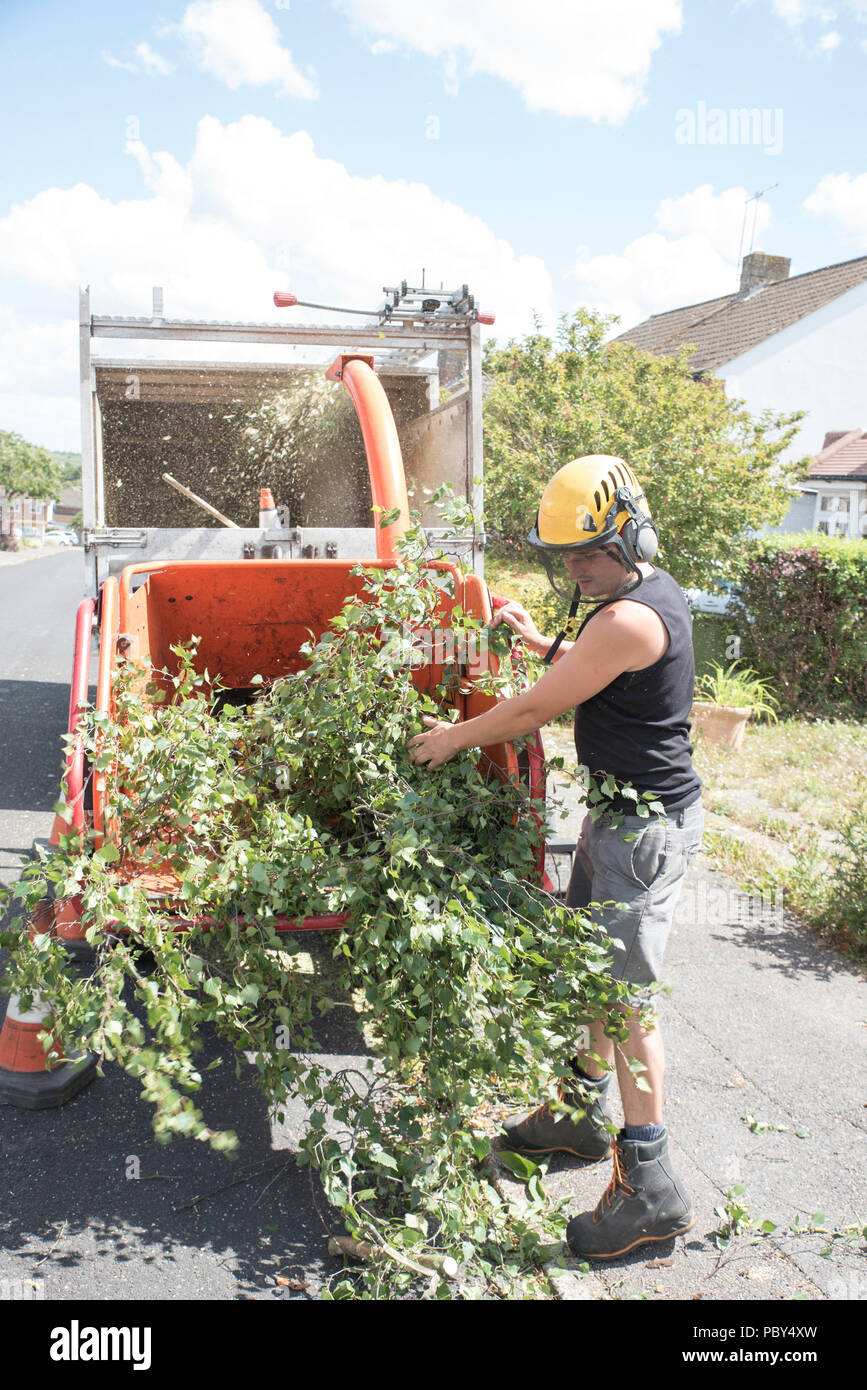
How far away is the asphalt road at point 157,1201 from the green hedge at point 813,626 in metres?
6.93

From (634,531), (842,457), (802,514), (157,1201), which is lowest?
(157,1201)

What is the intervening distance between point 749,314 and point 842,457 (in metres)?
5.72

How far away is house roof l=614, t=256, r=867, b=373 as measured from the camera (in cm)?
2458

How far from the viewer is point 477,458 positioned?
6.07 meters

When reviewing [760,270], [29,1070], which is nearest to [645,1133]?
[29,1070]

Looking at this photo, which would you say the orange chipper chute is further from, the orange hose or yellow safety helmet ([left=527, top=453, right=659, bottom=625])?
yellow safety helmet ([left=527, top=453, right=659, bottom=625])

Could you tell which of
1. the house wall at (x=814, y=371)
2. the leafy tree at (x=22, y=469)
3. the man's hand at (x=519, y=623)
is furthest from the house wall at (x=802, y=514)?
the leafy tree at (x=22, y=469)

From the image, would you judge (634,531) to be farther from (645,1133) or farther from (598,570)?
(645,1133)

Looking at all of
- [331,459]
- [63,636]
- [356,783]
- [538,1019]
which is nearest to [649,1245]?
[538,1019]

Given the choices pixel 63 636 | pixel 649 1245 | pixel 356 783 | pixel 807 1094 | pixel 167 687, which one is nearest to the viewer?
pixel 649 1245

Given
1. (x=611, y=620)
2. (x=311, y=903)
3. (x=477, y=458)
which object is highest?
(x=477, y=458)

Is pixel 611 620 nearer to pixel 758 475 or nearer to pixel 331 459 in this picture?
pixel 331 459

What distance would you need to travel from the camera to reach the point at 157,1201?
2725 millimetres
